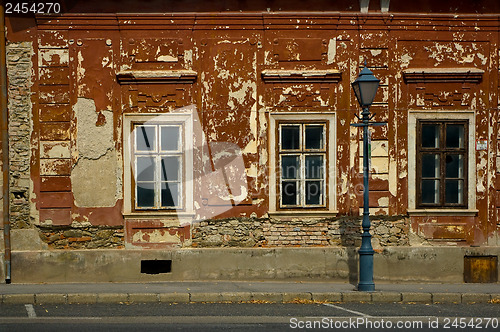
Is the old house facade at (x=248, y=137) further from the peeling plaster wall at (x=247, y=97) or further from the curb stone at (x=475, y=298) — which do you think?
the curb stone at (x=475, y=298)

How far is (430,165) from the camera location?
16.0 metres

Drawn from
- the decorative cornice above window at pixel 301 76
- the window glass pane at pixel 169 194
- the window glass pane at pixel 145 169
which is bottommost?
the window glass pane at pixel 169 194

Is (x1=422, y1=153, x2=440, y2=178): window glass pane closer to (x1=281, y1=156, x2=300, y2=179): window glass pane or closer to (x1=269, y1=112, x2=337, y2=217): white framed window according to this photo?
(x1=269, y1=112, x2=337, y2=217): white framed window

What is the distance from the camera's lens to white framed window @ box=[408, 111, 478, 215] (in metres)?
15.9

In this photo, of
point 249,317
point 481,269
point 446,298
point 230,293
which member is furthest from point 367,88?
point 249,317

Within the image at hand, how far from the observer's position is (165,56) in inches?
615

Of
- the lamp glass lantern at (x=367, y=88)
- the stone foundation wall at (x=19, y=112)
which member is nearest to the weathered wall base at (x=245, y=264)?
the stone foundation wall at (x=19, y=112)

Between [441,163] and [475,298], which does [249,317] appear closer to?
[475,298]

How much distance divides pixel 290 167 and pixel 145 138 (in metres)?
2.60

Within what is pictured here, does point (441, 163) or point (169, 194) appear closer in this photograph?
point (169, 194)

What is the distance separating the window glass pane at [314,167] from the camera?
52.1ft

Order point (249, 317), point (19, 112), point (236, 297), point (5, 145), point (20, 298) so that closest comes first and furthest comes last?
point (249, 317)
point (20, 298)
point (236, 297)
point (5, 145)
point (19, 112)

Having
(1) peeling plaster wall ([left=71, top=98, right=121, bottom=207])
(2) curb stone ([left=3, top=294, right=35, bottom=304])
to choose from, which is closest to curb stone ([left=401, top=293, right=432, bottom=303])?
(1) peeling plaster wall ([left=71, top=98, right=121, bottom=207])

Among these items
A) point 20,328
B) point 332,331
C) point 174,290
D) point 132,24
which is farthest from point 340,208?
point 20,328
